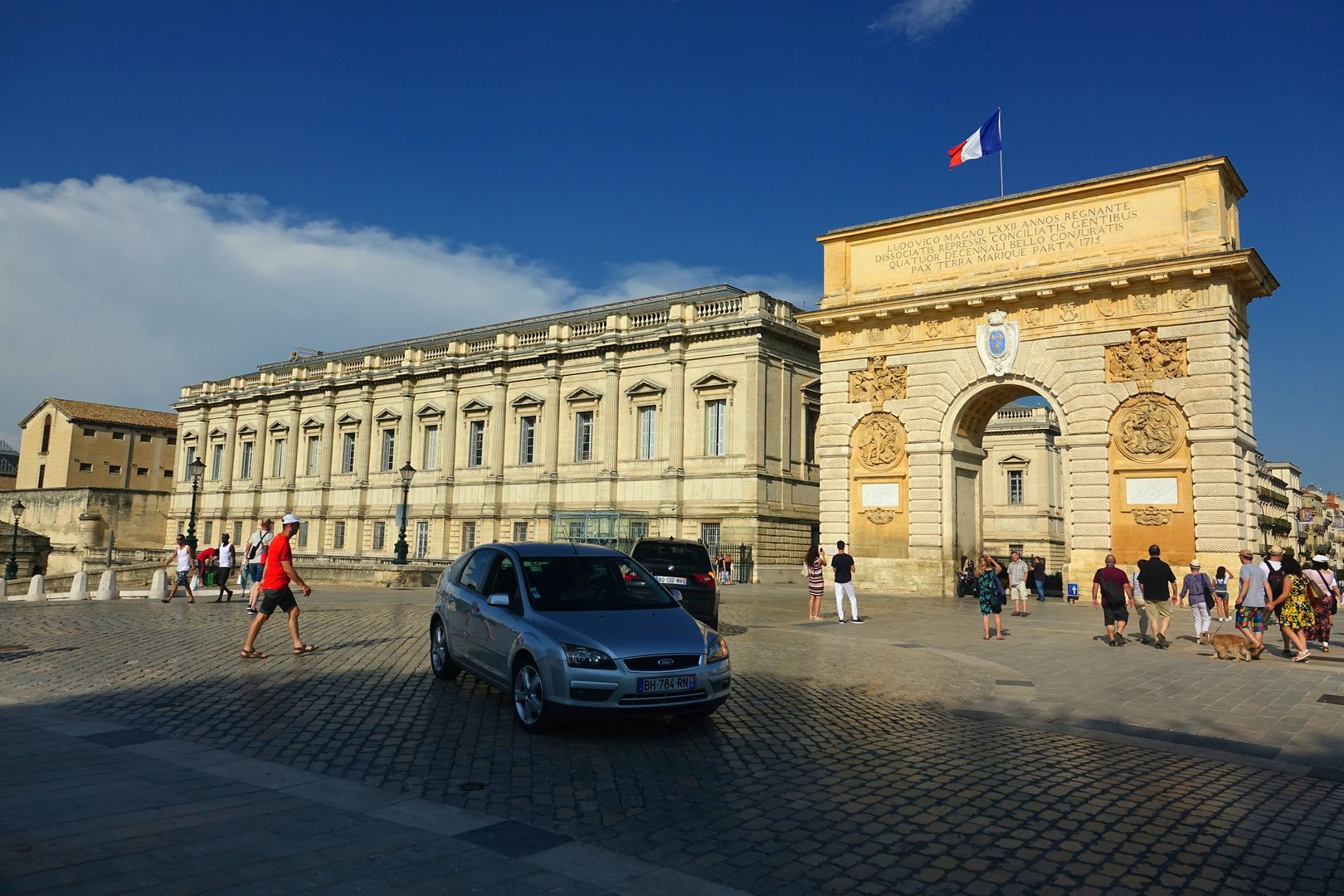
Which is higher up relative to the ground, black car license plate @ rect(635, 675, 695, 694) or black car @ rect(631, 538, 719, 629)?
black car @ rect(631, 538, 719, 629)

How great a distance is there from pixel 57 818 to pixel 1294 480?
136106 millimetres

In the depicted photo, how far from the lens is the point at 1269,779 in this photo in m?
6.49

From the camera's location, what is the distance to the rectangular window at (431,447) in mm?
48219

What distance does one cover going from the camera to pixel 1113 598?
14531 mm

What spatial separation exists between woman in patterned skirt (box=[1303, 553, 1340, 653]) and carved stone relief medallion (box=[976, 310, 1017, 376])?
12.4m

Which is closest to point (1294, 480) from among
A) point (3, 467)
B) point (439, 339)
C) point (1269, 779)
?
point (439, 339)

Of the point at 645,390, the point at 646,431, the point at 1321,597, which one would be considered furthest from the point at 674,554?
the point at 646,431

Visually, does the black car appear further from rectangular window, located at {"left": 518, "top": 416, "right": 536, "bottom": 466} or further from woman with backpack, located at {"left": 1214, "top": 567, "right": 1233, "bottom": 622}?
rectangular window, located at {"left": 518, "top": 416, "right": 536, "bottom": 466}

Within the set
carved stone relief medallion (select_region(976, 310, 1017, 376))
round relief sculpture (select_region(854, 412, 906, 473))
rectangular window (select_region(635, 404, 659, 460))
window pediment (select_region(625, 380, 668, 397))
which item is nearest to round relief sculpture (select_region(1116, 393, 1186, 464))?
carved stone relief medallion (select_region(976, 310, 1017, 376))

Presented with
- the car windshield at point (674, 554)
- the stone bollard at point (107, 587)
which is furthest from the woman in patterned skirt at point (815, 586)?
the stone bollard at point (107, 587)

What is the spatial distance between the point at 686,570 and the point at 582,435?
27765 millimetres

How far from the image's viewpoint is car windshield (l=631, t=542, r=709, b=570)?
52.1 feet

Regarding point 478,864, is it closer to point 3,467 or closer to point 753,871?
point 753,871

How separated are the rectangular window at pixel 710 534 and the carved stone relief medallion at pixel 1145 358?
17.4 meters
